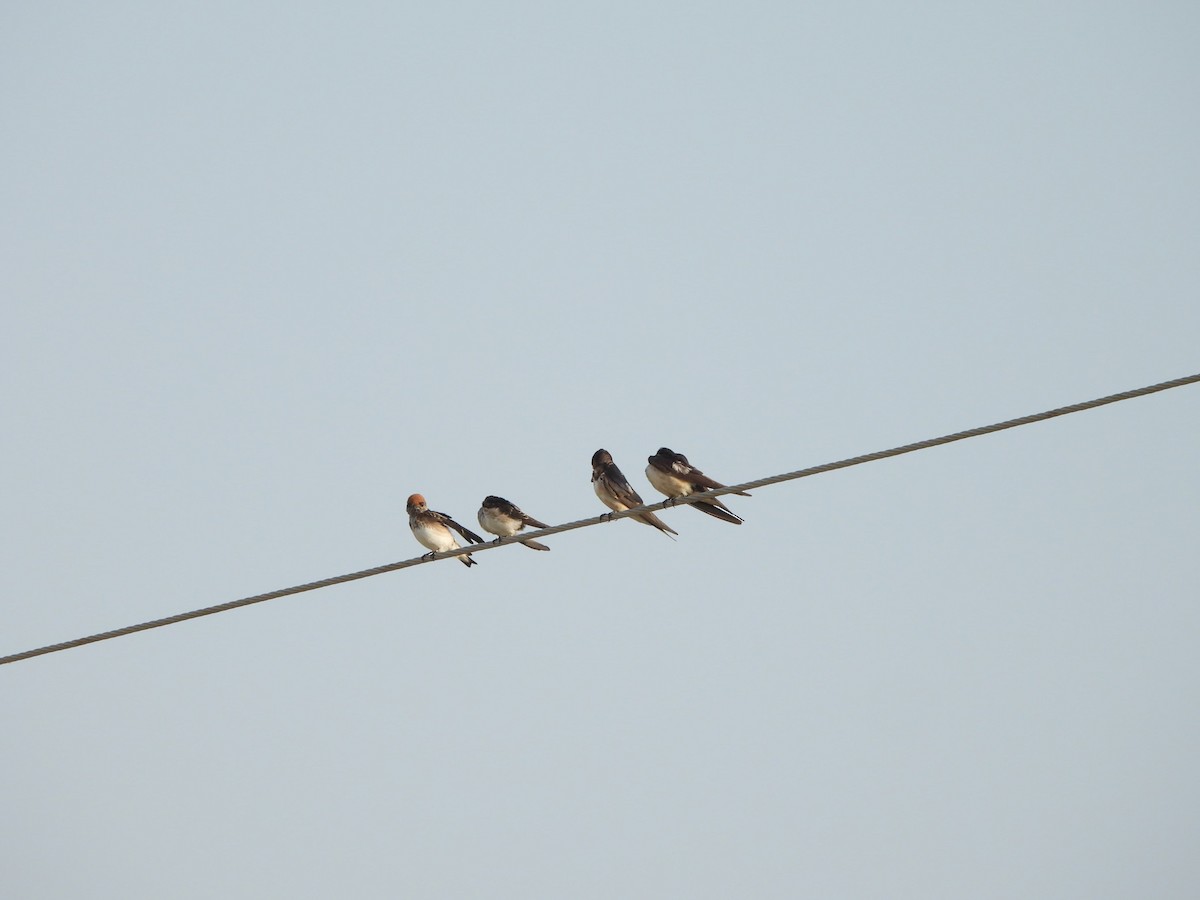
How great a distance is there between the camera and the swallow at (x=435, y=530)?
1390cm

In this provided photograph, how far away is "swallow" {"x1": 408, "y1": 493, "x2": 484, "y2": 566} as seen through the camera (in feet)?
45.6

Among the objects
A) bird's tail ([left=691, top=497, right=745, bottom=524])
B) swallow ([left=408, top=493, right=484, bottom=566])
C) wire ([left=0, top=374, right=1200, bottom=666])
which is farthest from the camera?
swallow ([left=408, top=493, right=484, bottom=566])

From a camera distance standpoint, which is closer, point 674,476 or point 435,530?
point 674,476

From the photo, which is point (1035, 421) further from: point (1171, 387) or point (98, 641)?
point (98, 641)

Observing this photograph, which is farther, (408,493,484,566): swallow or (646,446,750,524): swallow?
(408,493,484,566): swallow

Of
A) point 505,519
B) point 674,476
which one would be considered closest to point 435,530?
point 505,519

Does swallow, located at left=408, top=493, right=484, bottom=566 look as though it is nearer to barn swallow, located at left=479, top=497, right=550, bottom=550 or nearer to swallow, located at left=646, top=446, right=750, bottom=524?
Result: barn swallow, located at left=479, top=497, right=550, bottom=550

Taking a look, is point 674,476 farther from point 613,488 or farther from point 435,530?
point 435,530

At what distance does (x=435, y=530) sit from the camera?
13.9 m

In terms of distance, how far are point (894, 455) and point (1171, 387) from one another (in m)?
1.35

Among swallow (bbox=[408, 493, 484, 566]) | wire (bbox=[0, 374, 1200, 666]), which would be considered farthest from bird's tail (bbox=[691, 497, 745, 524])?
swallow (bbox=[408, 493, 484, 566])

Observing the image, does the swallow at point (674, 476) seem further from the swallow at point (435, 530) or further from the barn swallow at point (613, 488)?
the swallow at point (435, 530)

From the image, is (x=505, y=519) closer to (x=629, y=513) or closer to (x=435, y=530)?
(x=435, y=530)

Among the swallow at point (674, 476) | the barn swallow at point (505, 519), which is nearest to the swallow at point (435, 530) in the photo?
the barn swallow at point (505, 519)
